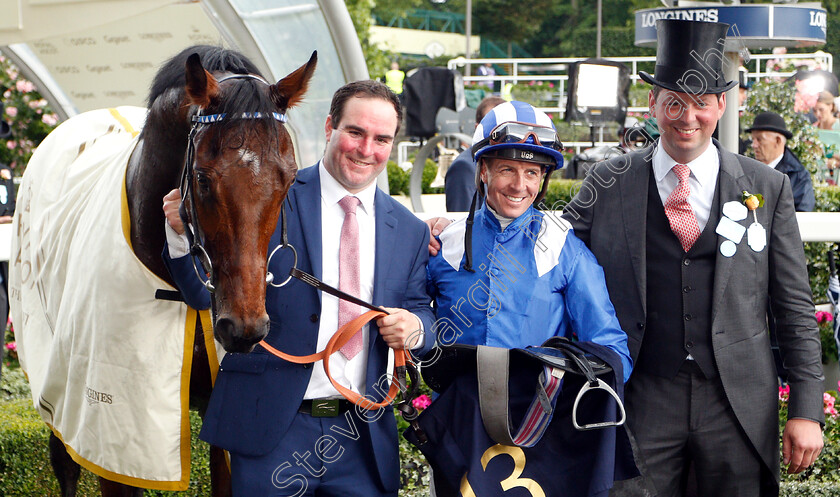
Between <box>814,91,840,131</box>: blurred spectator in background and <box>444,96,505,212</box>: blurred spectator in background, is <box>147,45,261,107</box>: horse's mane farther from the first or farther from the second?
<box>814,91,840,131</box>: blurred spectator in background

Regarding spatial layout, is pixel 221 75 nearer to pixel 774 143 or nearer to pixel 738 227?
pixel 738 227

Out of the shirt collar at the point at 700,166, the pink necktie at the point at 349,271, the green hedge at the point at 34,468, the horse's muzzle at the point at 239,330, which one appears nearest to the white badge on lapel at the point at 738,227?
the shirt collar at the point at 700,166

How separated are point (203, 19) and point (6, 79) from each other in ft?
25.6

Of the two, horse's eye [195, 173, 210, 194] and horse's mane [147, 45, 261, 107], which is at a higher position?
horse's mane [147, 45, 261, 107]

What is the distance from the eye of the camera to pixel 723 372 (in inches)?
109

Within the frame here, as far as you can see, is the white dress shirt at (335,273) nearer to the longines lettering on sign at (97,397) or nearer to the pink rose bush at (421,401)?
the longines lettering on sign at (97,397)

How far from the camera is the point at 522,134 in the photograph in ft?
8.44

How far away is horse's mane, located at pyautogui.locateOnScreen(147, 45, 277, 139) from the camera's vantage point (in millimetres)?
2324

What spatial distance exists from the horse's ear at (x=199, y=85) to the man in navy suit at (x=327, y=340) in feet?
0.98

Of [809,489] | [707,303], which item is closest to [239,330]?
[707,303]

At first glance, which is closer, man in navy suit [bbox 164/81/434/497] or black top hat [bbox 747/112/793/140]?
man in navy suit [bbox 164/81/434/497]

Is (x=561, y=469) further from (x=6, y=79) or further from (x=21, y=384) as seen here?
(x=6, y=79)

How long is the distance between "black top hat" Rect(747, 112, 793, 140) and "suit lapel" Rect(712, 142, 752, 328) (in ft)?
12.6

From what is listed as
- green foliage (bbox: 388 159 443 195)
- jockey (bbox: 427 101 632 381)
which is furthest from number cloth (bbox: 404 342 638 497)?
green foliage (bbox: 388 159 443 195)
